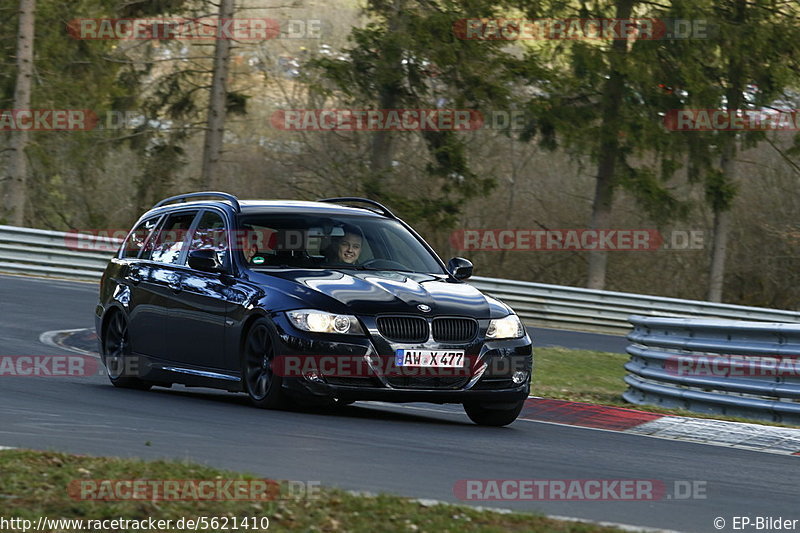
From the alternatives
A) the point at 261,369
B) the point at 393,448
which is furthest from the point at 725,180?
the point at 393,448

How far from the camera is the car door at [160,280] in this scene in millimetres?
11641

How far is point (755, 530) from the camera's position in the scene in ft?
20.9

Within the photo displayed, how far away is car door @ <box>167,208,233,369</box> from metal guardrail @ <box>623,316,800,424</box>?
471cm

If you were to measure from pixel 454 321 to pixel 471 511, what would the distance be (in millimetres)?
3849

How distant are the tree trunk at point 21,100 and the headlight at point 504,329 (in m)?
26.0

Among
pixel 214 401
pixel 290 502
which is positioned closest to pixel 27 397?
pixel 214 401

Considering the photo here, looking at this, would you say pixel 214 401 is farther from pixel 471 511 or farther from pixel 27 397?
pixel 471 511

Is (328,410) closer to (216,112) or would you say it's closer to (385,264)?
(385,264)

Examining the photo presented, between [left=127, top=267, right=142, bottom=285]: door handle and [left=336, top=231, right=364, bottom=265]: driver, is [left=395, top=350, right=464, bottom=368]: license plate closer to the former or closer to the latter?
[left=336, top=231, right=364, bottom=265]: driver

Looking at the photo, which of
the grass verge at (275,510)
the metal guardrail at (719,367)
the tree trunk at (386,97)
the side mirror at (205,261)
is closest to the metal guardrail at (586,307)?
the tree trunk at (386,97)

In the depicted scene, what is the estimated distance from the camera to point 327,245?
1094 centimetres

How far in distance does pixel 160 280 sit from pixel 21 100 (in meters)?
25.4

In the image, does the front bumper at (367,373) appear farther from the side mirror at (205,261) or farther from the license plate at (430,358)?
the side mirror at (205,261)

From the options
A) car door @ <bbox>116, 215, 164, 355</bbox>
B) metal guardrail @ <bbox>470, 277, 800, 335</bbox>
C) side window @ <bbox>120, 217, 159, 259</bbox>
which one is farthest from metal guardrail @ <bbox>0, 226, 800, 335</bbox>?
car door @ <bbox>116, 215, 164, 355</bbox>
